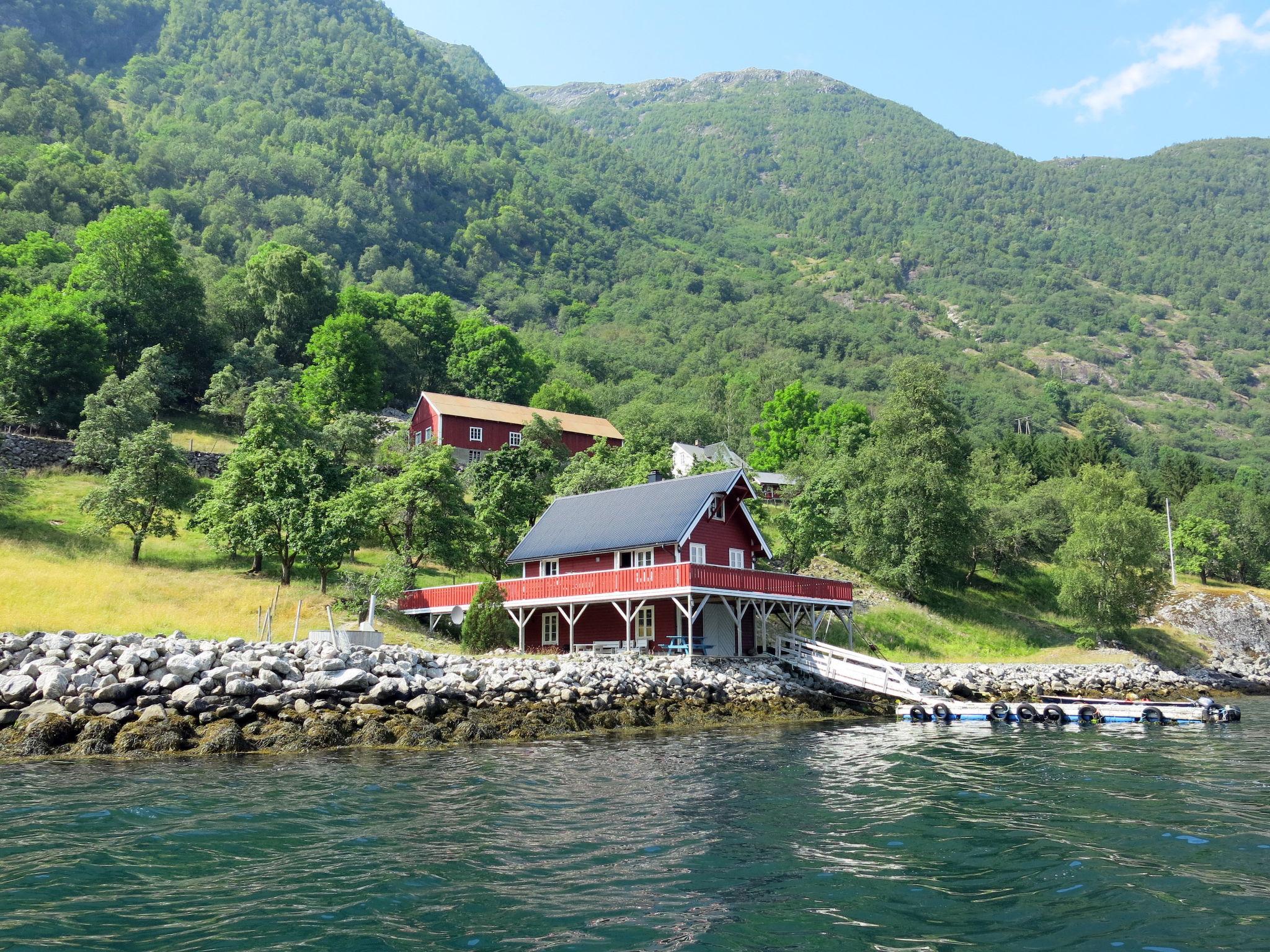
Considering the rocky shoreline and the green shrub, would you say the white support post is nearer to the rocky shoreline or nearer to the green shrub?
the rocky shoreline

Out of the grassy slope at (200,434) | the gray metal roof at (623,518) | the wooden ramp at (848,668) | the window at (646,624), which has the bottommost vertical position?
the wooden ramp at (848,668)

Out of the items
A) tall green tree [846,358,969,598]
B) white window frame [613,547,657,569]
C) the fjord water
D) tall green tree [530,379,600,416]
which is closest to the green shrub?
white window frame [613,547,657,569]

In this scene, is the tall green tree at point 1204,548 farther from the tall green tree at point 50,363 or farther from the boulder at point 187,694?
the tall green tree at point 50,363

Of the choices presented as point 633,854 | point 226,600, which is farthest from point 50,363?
point 633,854

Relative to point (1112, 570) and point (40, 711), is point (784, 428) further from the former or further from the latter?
point (40, 711)

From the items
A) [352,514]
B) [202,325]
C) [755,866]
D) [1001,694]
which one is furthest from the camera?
[202,325]

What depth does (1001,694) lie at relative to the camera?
132 ft

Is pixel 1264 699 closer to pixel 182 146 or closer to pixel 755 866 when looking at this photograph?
pixel 755 866

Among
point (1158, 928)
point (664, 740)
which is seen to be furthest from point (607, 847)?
point (664, 740)

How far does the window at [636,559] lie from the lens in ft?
131

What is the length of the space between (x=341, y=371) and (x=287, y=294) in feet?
51.1

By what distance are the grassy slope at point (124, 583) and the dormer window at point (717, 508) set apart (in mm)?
13881

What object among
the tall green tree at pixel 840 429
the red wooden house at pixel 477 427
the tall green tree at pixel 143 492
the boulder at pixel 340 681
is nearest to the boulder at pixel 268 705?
the boulder at pixel 340 681

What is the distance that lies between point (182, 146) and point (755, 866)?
614 feet
